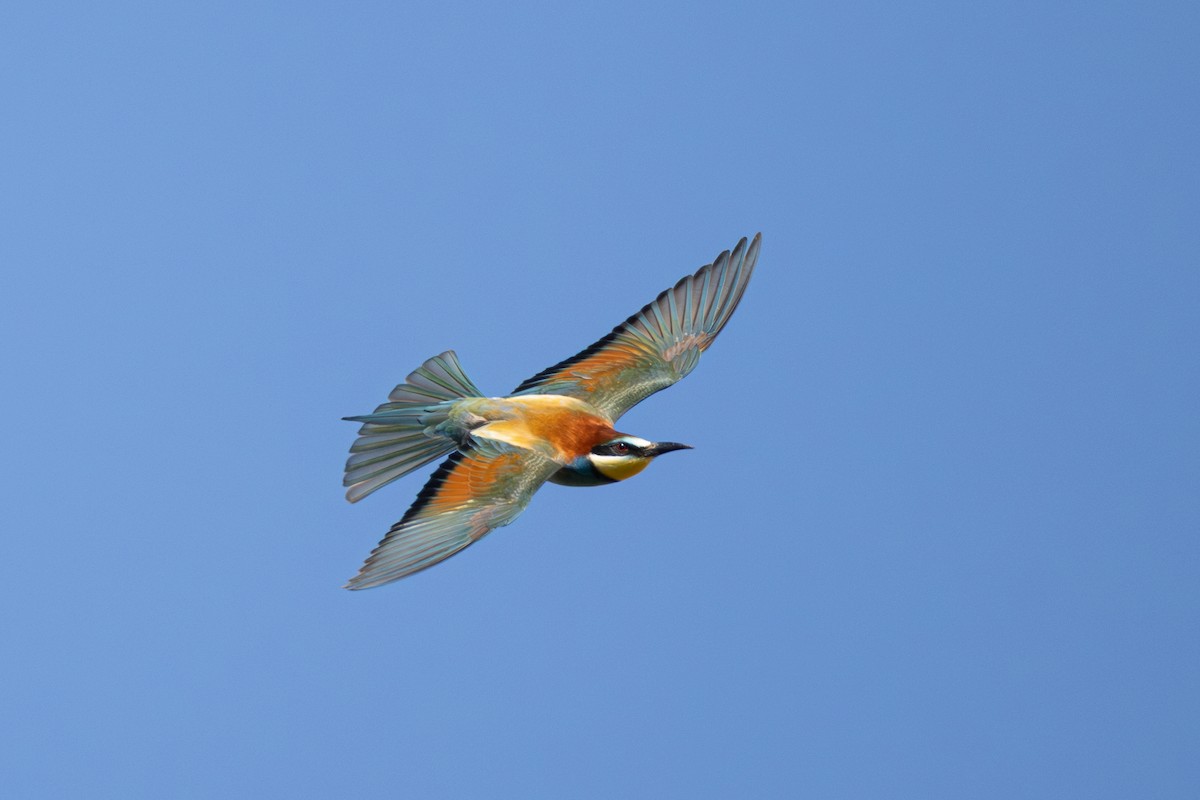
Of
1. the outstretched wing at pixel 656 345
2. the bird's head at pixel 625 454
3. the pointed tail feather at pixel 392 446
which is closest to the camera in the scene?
the bird's head at pixel 625 454

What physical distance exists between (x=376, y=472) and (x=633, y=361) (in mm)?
870

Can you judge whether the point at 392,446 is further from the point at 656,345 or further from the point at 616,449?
the point at 656,345

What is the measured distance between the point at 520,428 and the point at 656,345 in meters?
0.70

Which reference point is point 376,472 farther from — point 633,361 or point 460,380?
point 633,361

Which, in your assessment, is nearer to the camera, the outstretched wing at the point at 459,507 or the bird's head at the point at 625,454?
the outstretched wing at the point at 459,507

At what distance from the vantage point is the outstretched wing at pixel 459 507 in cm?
466

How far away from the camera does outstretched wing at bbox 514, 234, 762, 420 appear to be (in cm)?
542

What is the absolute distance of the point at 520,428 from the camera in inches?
198

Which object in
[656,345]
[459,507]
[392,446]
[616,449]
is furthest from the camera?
[656,345]

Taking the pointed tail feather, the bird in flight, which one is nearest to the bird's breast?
the bird in flight

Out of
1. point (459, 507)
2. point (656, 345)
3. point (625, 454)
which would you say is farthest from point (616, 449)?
point (656, 345)

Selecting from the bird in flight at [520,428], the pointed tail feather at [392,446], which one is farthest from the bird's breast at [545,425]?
the pointed tail feather at [392,446]

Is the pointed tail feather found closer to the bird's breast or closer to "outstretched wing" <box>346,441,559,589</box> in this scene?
the bird's breast

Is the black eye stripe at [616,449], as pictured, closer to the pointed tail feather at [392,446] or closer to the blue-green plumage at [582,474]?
the blue-green plumage at [582,474]
